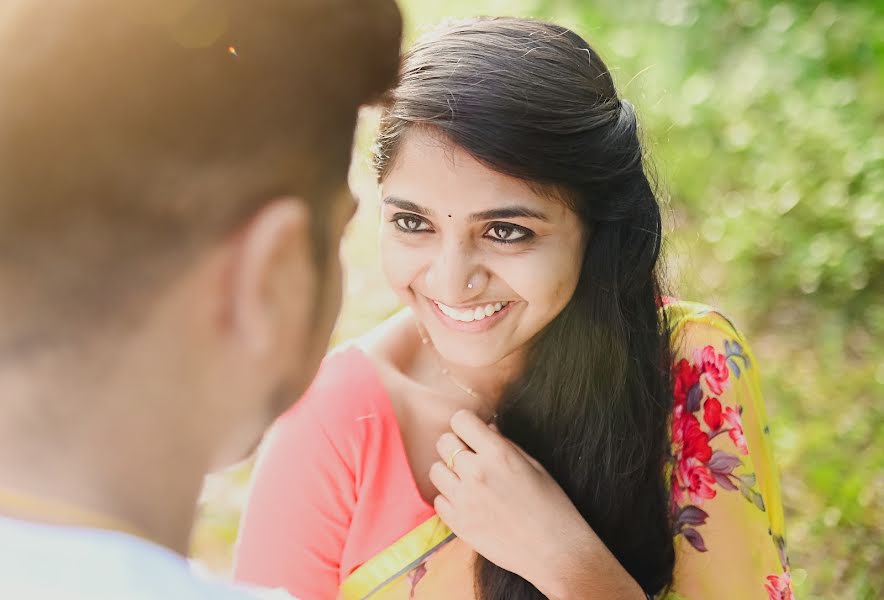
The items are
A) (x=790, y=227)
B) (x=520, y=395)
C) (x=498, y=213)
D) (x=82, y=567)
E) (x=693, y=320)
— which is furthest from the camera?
(x=790, y=227)

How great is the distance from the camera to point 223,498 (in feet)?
10.4

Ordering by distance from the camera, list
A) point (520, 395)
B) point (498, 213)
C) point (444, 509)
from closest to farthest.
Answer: point (498, 213)
point (444, 509)
point (520, 395)

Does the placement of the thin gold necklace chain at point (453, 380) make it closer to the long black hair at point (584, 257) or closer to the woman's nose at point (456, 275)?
the long black hair at point (584, 257)

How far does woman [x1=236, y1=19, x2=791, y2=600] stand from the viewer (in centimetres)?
159

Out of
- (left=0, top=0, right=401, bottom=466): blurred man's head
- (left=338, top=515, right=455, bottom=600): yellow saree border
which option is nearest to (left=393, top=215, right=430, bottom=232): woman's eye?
(left=338, top=515, right=455, bottom=600): yellow saree border

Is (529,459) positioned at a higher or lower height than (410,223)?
lower

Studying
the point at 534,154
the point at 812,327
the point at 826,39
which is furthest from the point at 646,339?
the point at 826,39

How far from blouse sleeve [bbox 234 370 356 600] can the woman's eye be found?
0.36 m

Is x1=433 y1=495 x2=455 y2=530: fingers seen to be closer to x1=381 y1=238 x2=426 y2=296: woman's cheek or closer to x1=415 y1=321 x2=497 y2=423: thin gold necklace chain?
x1=415 y1=321 x2=497 y2=423: thin gold necklace chain

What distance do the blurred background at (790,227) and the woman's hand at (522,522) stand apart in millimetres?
855

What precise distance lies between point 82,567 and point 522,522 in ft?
3.36

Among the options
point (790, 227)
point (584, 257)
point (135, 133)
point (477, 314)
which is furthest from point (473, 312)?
point (790, 227)

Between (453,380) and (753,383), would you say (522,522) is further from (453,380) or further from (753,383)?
(753,383)

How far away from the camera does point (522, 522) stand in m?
1.63
